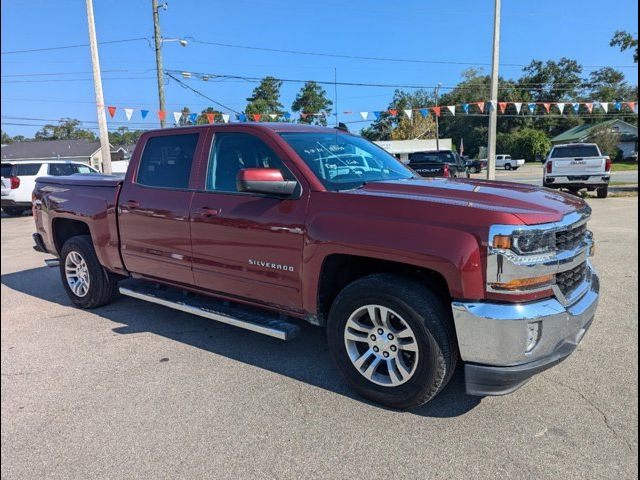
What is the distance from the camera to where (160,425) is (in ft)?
9.75

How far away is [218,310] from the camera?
3990 millimetres

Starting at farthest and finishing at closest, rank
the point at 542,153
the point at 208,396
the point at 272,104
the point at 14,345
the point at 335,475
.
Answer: the point at 542,153 < the point at 272,104 < the point at 14,345 < the point at 208,396 < the point at 335,475

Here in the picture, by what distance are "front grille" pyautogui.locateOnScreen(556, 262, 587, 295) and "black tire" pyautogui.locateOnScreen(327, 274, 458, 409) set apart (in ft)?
2.33

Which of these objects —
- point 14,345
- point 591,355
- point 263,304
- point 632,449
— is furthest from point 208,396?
point 591,355

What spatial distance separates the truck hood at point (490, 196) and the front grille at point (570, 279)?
38 cm

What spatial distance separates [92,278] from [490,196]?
13.8ft

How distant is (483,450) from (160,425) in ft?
6.38

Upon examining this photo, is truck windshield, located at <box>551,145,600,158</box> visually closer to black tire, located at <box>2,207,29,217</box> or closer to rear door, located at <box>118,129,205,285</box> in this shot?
rear door, located at <box>118,129,205,285</box>

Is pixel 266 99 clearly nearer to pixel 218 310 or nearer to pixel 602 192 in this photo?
pixel 602 192

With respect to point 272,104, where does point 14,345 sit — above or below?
below

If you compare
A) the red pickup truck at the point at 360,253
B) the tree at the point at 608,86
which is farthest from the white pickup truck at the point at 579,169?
the tree at the point at 608,86

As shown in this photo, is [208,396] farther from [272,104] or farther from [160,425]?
[272,104]

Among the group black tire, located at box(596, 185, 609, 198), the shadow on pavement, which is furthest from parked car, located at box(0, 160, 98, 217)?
black tire, located at box(596, 185, 609, 198)

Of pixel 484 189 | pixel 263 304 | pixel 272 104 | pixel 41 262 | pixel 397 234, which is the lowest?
pixel 41 262
